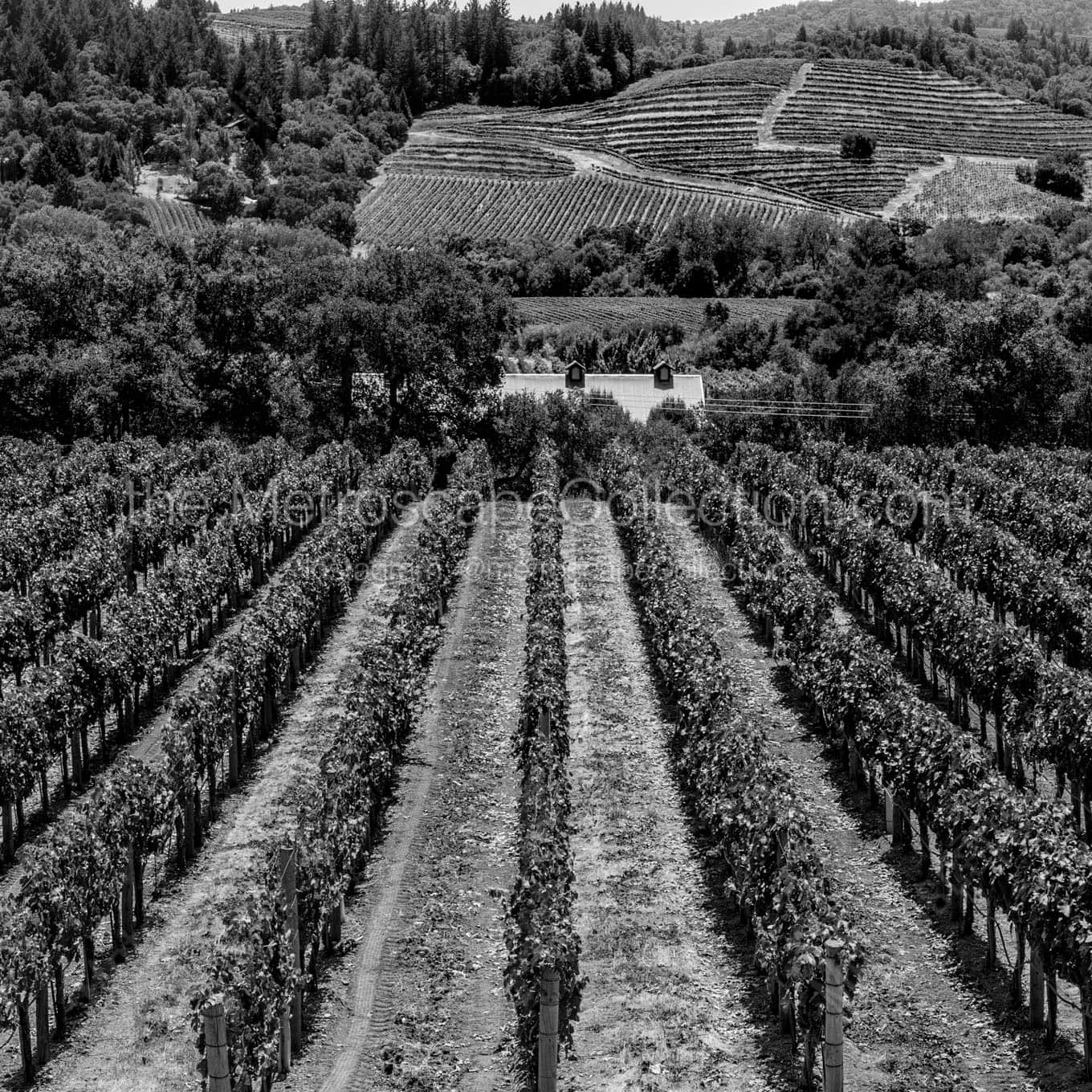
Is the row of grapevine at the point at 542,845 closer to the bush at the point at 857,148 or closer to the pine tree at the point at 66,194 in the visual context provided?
the pine tree at the point at 66,194

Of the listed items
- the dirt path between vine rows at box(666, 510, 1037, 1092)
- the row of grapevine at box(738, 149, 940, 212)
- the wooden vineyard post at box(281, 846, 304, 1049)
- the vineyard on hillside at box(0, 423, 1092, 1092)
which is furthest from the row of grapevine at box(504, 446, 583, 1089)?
the row of grapevine at box(738, 149, 940, 212)

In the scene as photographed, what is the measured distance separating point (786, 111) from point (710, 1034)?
150 metres

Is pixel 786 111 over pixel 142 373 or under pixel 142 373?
over

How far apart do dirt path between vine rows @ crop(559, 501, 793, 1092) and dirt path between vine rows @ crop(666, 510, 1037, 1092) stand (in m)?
1.60

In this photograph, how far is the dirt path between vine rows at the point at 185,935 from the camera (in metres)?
22.4

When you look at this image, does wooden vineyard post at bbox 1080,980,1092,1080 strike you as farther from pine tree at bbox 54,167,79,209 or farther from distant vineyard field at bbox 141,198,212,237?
pine tree at bbox 54,167,79,209

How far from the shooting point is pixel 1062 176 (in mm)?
133875

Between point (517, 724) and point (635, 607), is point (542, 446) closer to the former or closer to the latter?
point (635, 607)

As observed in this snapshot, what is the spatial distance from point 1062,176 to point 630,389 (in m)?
77.3

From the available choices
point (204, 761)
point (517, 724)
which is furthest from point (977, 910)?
point (204, 761)

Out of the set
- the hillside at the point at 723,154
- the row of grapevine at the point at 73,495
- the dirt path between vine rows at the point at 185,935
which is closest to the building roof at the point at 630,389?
the row of grapevine at the point at 73,495

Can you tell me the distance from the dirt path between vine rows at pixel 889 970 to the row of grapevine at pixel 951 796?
0.65 metres

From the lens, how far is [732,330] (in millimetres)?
90438

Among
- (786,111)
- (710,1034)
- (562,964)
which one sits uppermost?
(786,111)
